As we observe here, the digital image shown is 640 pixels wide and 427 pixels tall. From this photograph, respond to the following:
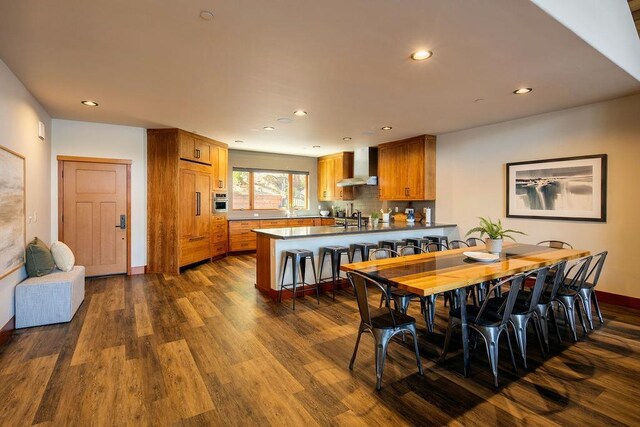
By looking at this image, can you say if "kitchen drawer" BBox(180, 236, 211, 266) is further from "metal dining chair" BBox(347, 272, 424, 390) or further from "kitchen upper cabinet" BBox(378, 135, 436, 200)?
"metal dining chair" BBox(347, 272, 424, 390)

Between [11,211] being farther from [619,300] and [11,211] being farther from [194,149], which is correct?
[619,300]

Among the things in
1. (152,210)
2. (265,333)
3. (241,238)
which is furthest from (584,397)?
(241,238)

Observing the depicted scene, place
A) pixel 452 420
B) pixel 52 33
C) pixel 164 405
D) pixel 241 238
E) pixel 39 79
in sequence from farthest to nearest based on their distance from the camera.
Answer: pixel 241 238, pixel 39 79, pixel 52 33, pixel 164 405, pixel 452 420

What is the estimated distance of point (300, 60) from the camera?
9.46 ft

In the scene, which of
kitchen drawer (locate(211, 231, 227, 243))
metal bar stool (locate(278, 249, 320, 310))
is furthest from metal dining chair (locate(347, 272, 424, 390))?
kitchen drawer (locate(211, 231, 227, 243))

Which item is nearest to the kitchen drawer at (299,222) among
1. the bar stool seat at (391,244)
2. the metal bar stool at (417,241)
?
the bar stool seat at (391,244)

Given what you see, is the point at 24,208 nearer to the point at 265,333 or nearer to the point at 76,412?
the point at 76,412

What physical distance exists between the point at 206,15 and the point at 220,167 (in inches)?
194

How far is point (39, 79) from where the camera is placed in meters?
3.37

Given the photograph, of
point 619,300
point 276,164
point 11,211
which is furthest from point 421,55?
point 276,164

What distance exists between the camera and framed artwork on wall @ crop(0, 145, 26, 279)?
2930mm

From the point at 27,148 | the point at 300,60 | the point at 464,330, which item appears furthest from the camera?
the point at 27,148

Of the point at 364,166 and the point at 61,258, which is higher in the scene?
the point at 364,166

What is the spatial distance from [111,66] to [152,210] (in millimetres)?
3085
